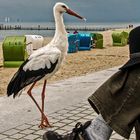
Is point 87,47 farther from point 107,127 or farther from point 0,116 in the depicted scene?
point 107,127

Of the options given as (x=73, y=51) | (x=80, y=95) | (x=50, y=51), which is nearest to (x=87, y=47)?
(x=73, y=51)

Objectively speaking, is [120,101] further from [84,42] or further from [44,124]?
[84,42]

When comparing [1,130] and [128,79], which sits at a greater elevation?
[128,79]

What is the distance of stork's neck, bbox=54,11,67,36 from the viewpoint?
6823 millimetres

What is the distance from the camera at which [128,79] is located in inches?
93.4

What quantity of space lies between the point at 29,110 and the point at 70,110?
74cm

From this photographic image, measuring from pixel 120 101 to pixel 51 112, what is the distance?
15.1 feet

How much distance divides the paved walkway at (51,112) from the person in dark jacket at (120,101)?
8.90 ft

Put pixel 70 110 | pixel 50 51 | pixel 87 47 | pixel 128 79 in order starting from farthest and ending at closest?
Result: 1. pixel 87 47
2. pixel 70 110
3. pixel 50 51
4. pixel 128 79

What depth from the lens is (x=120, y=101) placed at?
7.74 feet

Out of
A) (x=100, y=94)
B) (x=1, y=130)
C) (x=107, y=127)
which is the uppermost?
(x=100, y=94)

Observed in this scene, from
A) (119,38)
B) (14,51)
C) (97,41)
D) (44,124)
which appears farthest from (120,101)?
(119,38)

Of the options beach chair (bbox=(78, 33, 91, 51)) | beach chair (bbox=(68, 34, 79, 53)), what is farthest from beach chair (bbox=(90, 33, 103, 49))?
beach chair (bbox=(68, 34, 79, 53))

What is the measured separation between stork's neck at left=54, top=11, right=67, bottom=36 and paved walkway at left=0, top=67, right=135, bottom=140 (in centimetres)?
141
